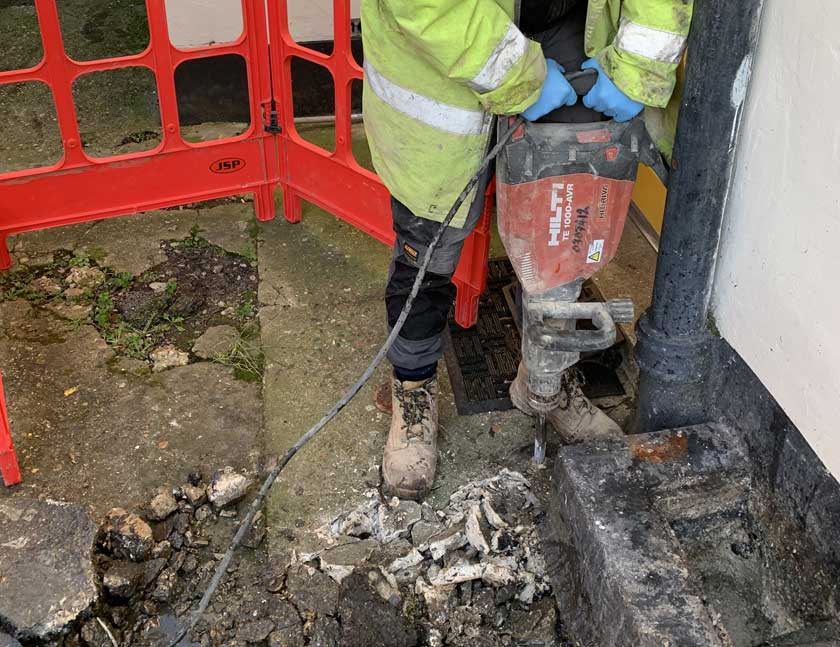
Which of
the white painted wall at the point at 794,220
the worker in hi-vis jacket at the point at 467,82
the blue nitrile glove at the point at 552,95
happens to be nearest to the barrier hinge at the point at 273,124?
the worker in hi-vis jacket at the point at 467,82

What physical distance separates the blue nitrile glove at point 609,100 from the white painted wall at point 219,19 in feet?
7.78

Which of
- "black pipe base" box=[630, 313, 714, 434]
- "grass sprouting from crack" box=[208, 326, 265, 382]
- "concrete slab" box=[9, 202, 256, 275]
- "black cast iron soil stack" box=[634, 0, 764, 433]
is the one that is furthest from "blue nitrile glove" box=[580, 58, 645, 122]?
"concrete slab" box=[9, 202, 256, 275]

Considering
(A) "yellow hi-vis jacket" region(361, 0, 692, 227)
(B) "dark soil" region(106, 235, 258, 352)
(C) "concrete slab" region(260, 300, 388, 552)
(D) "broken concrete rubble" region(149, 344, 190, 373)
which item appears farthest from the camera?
(B) "dark soil" region(106, 235, 258, 352)

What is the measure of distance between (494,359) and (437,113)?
1261 millimetres

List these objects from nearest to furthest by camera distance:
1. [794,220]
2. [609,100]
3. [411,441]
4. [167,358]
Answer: [794,220] < [609,100] < [411,441] < [167,358]

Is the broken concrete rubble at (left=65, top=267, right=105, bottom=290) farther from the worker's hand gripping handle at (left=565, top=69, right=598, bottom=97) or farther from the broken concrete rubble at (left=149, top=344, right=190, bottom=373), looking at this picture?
the worker's hand gripping handle at (left=565, top=69, right=598, bottom=97)

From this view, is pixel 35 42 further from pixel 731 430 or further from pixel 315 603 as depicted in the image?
pixel 731 430

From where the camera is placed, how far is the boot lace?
300cm

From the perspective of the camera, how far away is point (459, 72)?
222 cm

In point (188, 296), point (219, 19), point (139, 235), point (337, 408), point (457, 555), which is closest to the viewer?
point (337, 408)

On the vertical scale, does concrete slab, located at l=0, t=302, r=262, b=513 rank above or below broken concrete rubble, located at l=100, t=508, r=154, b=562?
below

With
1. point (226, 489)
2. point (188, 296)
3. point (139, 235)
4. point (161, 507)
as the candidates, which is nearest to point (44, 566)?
point (161, 507)

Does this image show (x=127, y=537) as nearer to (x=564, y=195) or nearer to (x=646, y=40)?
(x=564, y=195)

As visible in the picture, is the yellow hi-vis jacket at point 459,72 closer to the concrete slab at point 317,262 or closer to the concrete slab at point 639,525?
the concrete slab at point 639,525
